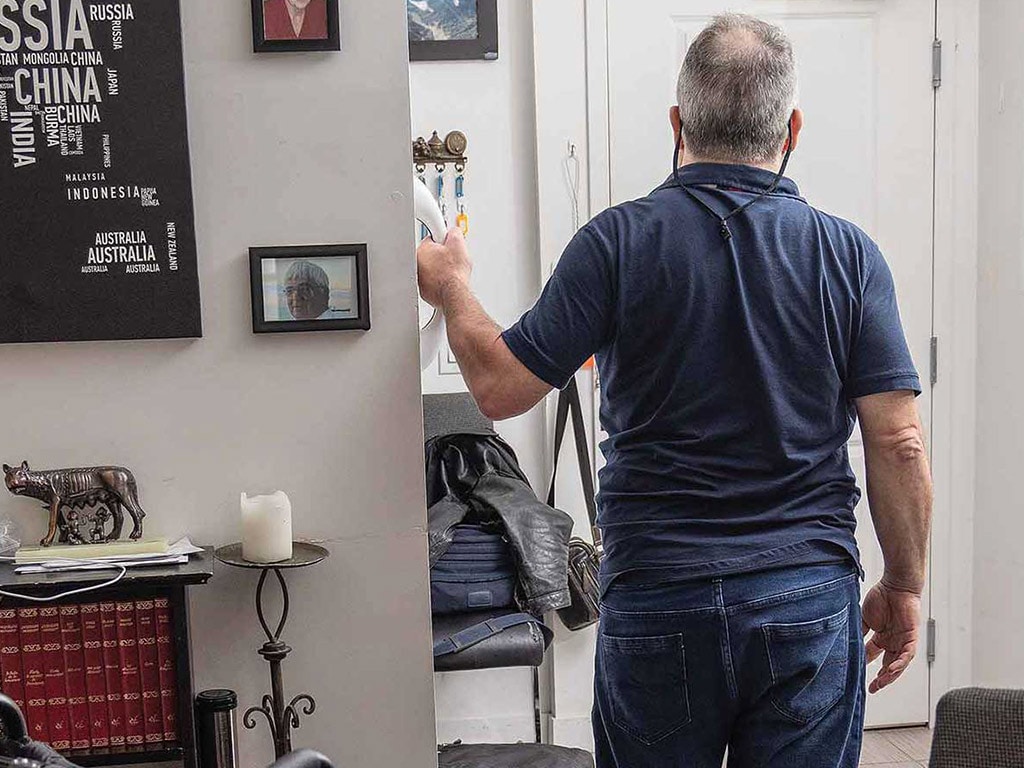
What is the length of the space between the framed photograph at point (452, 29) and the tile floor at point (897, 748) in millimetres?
2032

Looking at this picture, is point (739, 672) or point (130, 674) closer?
point (739, 672)

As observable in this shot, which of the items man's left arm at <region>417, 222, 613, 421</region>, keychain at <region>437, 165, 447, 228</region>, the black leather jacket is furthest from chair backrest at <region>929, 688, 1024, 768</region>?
keychain at <region>437, 165, 447, 228</region>

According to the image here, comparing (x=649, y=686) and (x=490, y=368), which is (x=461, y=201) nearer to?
(x=490, y=368)

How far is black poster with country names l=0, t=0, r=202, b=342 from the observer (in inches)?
66.2

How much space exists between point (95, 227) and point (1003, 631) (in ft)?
8.05

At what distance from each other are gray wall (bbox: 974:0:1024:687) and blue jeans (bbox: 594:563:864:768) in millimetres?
1662

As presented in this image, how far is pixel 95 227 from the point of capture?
5.61 ft

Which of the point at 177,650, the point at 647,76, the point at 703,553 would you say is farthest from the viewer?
the point at 647,76

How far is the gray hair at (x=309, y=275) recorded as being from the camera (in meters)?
1.78

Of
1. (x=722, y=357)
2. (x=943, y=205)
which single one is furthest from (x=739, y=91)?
(x=943, y=205)

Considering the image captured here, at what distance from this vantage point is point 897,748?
10.3ft

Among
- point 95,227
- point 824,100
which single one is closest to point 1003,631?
point 824,100

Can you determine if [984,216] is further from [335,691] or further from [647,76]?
[335,691]

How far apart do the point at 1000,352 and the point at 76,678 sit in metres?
2.38
